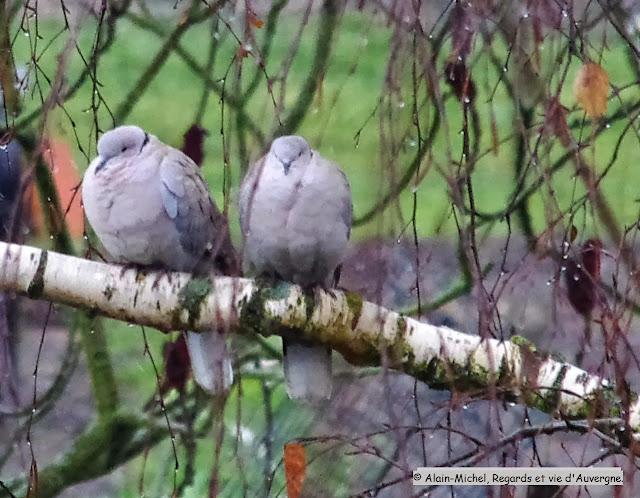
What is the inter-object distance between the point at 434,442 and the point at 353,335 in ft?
1.35

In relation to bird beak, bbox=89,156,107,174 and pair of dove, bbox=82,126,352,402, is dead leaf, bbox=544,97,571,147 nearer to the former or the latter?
pair of dove, bbox=82,126,352,402

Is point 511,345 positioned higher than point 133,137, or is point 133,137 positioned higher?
point 133,137

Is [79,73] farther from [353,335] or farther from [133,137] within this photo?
[353,335]

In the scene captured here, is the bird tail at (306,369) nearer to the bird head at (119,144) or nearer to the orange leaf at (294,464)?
the orange leaf at (294,464)

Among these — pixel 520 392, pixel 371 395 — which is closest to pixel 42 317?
pixel 371 395

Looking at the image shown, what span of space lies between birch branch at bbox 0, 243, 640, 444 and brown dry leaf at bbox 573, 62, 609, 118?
0.35 metres

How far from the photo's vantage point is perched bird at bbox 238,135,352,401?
110cm

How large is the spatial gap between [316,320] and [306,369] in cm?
18

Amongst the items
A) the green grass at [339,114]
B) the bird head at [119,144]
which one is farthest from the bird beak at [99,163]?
the green grass at [339,114]

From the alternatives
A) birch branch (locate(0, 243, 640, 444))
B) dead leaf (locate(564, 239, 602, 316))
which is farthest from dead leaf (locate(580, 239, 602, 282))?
birch branch (locate(0, 243, 640, 444))

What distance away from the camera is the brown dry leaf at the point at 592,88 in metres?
0.95

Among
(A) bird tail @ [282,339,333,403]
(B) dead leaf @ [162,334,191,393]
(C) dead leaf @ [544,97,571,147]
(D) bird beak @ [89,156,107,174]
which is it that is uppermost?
(D) bird beak @ [89,156,107,174]

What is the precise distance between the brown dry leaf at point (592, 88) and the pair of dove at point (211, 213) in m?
0.36

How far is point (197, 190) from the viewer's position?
3.82 ft
